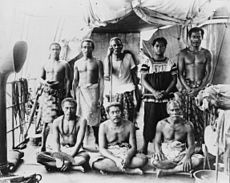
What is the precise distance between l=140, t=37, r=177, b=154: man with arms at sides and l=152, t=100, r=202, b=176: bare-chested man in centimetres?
4

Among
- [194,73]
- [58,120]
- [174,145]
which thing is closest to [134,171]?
[174,145]

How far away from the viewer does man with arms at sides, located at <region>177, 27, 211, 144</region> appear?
6.22ft

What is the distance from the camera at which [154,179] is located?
1.97m

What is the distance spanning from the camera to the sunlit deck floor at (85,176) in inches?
77.0

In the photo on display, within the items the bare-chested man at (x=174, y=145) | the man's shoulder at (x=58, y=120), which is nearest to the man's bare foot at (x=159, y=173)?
the bare-chested man at (x=174, y=145)

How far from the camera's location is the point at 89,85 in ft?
6.44

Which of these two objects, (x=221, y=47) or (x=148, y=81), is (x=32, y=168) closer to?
(x=148, y=81)

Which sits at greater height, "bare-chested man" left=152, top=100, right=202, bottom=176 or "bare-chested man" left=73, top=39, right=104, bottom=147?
"bare-chested man" left=73, top=39, right=104, bottom=147

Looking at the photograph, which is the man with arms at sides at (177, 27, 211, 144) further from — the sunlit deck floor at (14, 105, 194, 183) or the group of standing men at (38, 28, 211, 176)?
the sunlit deck floor at (14, 105, 194, 183)

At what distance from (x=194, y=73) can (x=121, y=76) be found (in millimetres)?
390

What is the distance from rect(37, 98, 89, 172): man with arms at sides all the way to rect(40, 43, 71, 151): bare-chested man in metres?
0.04

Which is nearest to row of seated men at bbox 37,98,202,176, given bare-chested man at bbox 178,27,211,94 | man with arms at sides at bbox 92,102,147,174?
man with arms at sides at bbox 92,102,147,174

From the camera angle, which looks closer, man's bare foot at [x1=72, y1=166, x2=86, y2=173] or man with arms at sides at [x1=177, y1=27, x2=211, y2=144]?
man with arms at sides at [x1=177, y1=27, x2=211, y2=144]

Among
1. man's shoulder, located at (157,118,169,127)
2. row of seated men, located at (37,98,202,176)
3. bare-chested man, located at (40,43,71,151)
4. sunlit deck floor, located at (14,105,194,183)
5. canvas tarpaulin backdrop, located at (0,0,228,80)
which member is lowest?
sunlit deck floor, located at (14,105,194,183)
